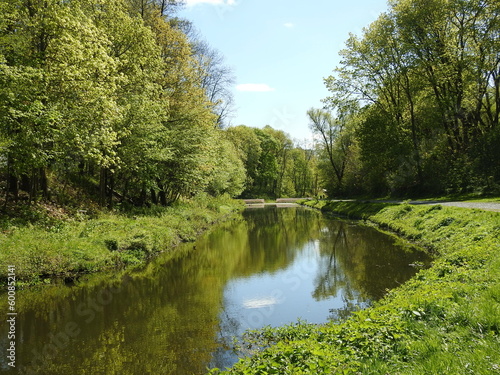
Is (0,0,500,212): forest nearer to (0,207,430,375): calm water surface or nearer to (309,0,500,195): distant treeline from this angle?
(309,0,500,195): distant treeline

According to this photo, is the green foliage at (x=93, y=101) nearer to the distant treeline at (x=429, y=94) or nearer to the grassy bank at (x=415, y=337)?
the grassy bank at (x=415, y=337)

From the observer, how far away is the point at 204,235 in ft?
83.1

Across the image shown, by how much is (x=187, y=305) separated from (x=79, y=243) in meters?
6.04

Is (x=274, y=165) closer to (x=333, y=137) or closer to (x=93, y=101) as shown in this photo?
(x=333, y=137)

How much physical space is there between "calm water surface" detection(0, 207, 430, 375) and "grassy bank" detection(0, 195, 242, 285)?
2.85 feet

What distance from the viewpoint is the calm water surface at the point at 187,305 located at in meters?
7.37

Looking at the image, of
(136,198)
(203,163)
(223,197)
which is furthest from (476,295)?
(223,197)

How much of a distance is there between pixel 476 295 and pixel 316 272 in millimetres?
8340

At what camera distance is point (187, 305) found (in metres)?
10.6

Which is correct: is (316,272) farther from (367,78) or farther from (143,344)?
(367,78)

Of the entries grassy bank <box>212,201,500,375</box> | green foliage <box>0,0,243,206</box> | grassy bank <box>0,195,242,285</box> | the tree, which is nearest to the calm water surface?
grassy bank <box>0,195,242,285</box>

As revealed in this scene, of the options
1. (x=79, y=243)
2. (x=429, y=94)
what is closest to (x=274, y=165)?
(x=429, y=94)

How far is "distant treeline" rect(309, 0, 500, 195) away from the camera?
26.3m

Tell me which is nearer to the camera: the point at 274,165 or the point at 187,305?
the point at 187,305
